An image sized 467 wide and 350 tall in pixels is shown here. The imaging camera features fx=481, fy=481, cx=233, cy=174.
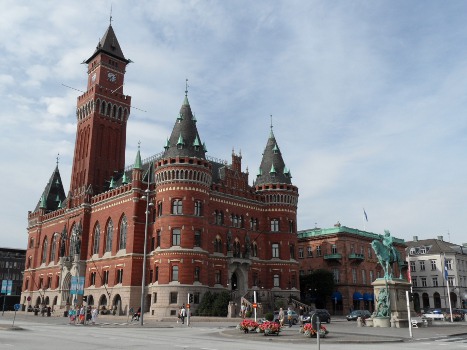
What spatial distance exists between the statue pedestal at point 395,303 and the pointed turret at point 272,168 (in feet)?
112

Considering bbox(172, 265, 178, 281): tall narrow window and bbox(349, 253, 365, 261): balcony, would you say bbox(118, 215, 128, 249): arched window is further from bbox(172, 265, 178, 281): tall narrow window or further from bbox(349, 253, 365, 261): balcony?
bbox(349, 253, 365, 261): balcony

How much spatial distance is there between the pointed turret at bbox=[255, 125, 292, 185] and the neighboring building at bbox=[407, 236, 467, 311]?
42868mm

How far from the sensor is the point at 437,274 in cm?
10338

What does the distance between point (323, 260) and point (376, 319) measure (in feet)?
151

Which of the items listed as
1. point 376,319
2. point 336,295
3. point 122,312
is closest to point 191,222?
point 122,312

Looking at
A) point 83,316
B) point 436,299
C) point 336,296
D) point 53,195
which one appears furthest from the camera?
point 436,299

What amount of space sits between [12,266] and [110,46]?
81054 mm

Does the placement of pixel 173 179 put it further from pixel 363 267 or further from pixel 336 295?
pixel 363 267

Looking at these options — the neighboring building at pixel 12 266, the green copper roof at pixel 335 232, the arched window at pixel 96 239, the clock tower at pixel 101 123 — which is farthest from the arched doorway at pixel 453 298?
the neighboring building at pixel 12 266

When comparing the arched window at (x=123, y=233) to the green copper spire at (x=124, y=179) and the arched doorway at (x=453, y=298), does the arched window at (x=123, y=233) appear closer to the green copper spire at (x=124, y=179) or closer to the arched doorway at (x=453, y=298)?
the green copper spire at (x=124, y=179)

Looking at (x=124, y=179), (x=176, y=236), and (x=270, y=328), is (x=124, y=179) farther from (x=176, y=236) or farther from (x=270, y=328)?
(x=270, y=328)

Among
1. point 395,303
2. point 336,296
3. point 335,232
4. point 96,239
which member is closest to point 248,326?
point 395,303

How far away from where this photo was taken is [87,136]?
265 feet

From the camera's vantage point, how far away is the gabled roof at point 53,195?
301 ft
